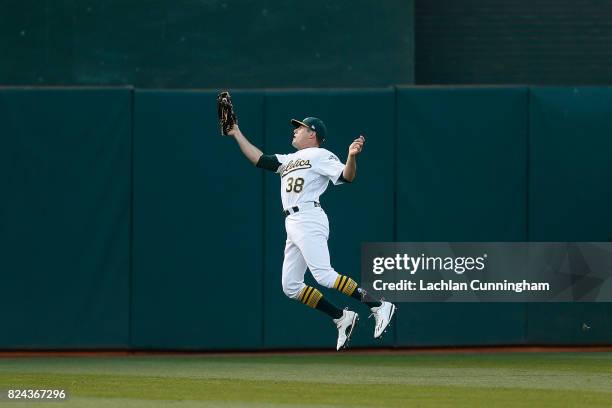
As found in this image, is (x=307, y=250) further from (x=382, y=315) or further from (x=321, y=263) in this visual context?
(x=382, y=315)

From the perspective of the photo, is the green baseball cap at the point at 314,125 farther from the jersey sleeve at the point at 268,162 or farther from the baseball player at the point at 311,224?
the jersey sleeve at the point at 268,162

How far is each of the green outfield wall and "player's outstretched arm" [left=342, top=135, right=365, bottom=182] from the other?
2.24m

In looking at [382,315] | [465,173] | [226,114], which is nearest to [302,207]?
[226,114]

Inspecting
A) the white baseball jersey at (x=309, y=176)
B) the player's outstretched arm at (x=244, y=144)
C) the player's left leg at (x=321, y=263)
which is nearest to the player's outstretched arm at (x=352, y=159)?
the white baseball jersey at (x=309, y=176)

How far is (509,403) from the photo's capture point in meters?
7.82

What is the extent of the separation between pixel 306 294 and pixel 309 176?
39.4 inches

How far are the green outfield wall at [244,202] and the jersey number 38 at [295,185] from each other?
190 cm

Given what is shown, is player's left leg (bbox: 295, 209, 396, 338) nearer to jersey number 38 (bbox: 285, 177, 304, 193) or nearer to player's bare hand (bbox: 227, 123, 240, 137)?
jersey number 38 (bbox: 285, 177, 304, 193)

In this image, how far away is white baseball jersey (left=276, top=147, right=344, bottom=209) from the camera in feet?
33.7

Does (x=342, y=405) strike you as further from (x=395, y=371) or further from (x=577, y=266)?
(x=577, y=266)

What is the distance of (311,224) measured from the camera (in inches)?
399

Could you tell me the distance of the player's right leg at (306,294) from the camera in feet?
33.2

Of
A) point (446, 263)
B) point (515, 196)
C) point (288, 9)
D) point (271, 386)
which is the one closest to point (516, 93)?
point (515, 196)

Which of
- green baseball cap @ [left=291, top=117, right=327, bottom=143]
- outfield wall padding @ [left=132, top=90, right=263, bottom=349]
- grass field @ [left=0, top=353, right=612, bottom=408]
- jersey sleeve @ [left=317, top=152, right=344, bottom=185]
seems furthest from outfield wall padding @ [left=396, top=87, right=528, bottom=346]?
jersey sleeve @ [left=317, top=152, right=344, bottom=185]
